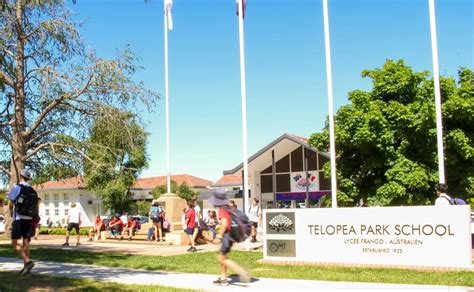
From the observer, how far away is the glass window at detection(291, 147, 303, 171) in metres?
41.2

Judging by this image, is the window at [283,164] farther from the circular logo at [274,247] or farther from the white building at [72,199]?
the circular logo at [274,247]

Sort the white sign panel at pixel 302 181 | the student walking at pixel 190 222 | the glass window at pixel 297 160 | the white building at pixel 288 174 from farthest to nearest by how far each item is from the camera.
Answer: the glass window at pixel 297 160 → the white sign panel at pixel 302 181 → the white building at pixel 288 174 → the student walking at pixel 190 222

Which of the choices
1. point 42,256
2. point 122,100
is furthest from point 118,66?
point 42,256

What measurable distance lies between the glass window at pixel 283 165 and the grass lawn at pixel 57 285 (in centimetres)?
3272

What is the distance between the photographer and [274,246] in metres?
12.9

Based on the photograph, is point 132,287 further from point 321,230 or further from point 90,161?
point 90,161

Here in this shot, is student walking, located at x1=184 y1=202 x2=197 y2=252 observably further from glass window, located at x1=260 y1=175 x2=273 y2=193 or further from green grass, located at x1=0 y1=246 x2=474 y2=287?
glass window, located at x1=260 y1=175 x2=273 y2=193

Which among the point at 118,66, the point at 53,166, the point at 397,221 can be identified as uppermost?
the point at 118,66

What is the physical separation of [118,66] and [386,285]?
12.5 meters

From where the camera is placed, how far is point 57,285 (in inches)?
359

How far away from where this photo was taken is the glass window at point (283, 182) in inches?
1657

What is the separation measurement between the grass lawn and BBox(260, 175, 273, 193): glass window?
33724 mm

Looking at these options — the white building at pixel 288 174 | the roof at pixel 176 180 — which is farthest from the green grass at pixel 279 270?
the roof at pixel 176 180

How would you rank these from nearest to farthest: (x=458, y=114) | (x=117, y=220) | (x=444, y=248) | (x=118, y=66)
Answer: (x=444, y=248) → (x=118, y=66) → (x=458, y=114) → (x=117, y=220)
